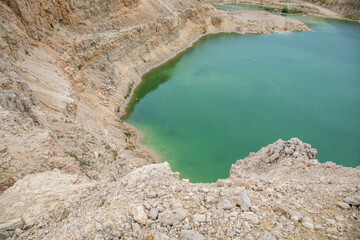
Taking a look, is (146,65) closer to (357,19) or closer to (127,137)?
(127,137)

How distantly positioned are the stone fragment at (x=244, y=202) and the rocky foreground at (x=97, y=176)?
0.12 feet

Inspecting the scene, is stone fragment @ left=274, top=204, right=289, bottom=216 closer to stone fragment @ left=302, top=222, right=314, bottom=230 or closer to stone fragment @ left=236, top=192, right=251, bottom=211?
stone fragment @ left=302, top=222, right=314, bottom=230

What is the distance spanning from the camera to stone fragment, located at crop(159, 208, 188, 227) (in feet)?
21.6

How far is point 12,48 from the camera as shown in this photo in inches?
625

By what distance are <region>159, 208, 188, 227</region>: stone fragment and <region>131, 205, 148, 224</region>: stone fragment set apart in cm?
45

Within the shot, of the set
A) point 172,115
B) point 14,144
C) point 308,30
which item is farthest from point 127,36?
point 308,30

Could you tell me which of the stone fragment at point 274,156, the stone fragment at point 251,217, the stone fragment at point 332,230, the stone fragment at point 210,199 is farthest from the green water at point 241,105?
the stone fragment at point 332,230

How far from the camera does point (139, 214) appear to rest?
6824 mm

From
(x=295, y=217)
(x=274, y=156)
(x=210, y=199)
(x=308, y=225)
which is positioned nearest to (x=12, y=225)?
(x=210, y=199)

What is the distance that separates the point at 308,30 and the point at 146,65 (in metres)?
44.1

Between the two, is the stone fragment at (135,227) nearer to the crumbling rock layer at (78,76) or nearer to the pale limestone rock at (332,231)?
the crumbling rock layer at (78,76)

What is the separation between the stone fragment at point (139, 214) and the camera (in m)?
6.68

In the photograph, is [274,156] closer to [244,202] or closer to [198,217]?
[244,202]

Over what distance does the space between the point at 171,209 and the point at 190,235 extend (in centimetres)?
106
